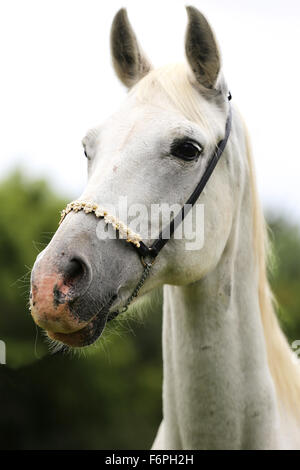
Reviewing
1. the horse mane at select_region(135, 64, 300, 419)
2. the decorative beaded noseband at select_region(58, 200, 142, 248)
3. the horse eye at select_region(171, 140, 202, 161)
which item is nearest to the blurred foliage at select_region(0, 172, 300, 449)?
the horse mane at select_region(135, 64, 300, 419)

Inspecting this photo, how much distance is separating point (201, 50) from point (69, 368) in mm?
13576

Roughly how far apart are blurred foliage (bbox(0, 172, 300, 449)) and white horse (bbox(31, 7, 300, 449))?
10532mm

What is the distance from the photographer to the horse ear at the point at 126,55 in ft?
10.9

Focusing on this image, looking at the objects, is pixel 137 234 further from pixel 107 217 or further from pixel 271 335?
pixel 271 335

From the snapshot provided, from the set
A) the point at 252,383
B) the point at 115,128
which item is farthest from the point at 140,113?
the point at 252,383

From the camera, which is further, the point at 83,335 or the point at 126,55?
the point at 126,55

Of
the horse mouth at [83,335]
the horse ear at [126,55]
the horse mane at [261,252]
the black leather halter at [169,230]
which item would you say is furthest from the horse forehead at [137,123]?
the horse mouth at [83,335]

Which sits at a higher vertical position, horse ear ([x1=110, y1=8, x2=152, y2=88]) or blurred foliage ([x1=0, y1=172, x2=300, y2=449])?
horse ear ([x1=110, y1=8, x2=152, y2=88])

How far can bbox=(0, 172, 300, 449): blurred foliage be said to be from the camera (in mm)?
14172

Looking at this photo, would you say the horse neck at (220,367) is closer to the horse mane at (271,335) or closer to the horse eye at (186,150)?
the horse mane at (271,335)

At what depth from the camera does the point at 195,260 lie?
111 inches

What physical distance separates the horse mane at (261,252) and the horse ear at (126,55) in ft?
0.83

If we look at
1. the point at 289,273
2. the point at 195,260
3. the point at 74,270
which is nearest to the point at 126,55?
the point at 195,260

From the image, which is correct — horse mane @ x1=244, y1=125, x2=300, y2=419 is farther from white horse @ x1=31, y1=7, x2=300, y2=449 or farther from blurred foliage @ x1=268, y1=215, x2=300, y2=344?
blurred foliage @ x1=268, y1=215, x2=300, y2=344
